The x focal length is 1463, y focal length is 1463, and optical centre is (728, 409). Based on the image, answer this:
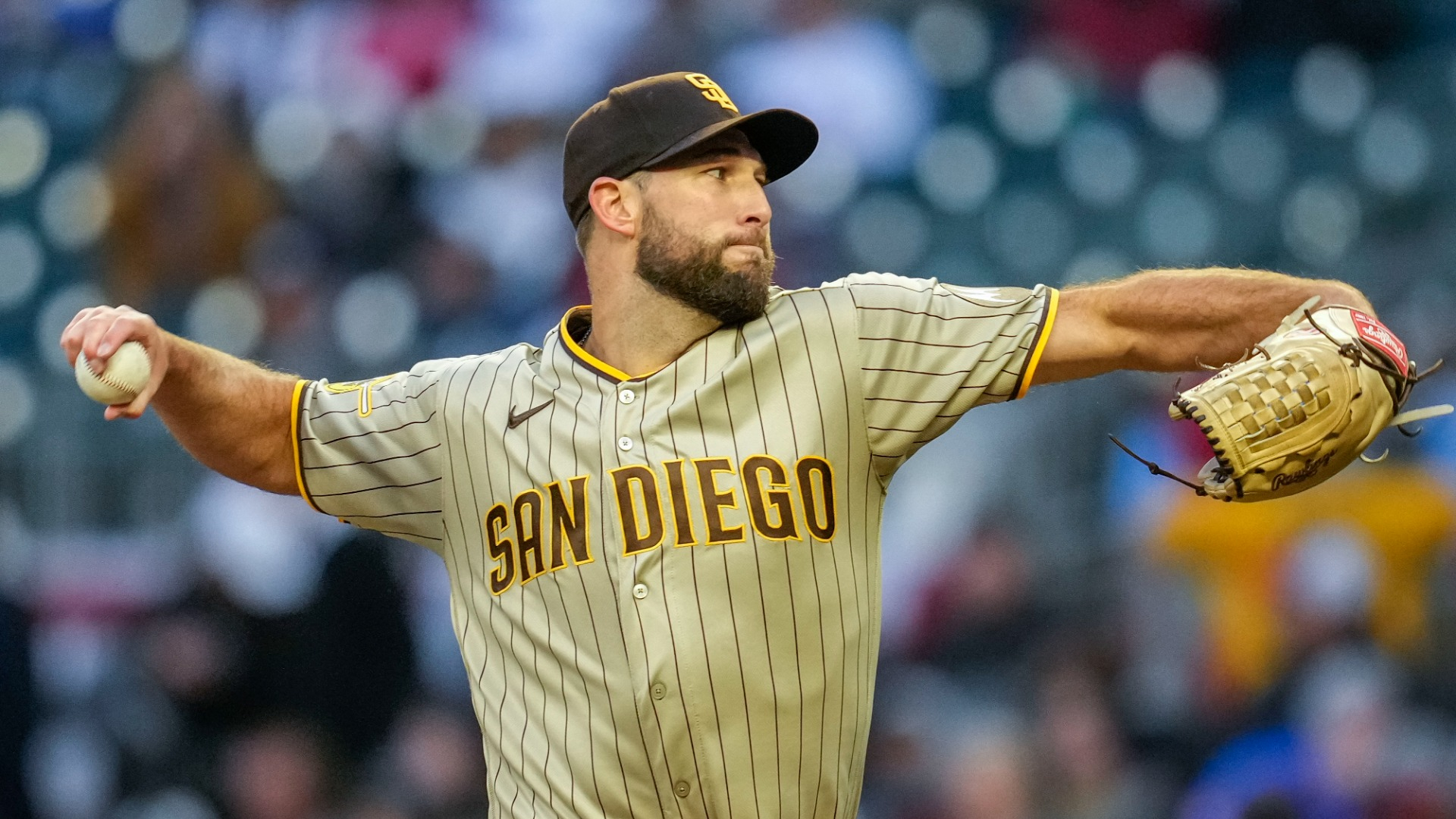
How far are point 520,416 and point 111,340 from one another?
0.66 m

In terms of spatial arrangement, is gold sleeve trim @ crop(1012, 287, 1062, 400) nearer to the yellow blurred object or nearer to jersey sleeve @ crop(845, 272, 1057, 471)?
jersey sleeve @ crop(845, 272, 1057, 471)

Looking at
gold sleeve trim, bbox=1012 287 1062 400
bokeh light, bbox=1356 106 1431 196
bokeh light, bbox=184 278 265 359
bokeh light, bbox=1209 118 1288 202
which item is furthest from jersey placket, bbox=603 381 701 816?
bokeh light, bbox=1356 106 1431 196

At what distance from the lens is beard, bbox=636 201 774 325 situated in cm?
250

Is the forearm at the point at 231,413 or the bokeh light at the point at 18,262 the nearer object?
the forearm at the point at 231,413

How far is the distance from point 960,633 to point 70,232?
349 centimetres

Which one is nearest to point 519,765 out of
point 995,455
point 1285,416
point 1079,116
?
point 1285,416

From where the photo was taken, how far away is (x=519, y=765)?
2.39 m

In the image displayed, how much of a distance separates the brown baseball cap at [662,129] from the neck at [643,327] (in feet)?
0.69

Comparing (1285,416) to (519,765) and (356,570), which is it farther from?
(356,570)

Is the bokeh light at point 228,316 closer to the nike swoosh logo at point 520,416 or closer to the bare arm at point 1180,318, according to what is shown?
the nike swoosh logo at point 520,416

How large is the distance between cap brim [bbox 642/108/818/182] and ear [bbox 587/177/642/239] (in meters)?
0.07

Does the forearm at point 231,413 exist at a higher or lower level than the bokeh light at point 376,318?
lower

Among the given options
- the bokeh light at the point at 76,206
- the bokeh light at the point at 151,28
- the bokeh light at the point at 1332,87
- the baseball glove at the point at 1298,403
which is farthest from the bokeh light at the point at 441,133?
the baseball glove at the point at 1298,403

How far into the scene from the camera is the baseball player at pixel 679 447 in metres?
2.29
